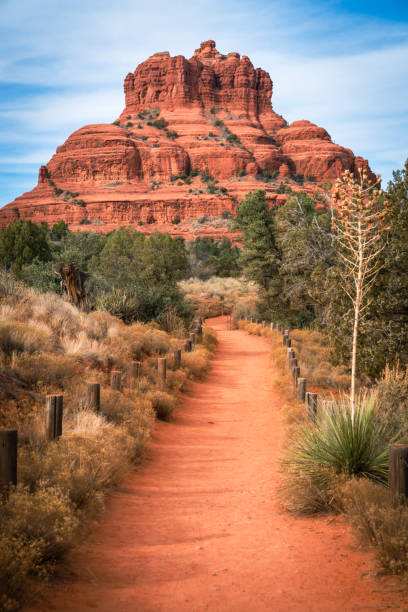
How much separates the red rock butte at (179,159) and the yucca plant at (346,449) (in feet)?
311

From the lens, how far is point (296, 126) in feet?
485

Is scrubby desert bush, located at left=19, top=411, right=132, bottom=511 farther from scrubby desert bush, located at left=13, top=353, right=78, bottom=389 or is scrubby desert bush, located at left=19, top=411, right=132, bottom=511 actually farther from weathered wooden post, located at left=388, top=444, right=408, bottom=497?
weathered wooden post, located at left=388, top=444, right=408, bottom=497

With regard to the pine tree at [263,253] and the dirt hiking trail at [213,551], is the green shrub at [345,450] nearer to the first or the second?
the dirt hiking trail at [213,551]

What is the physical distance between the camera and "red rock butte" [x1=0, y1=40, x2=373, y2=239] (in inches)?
4427

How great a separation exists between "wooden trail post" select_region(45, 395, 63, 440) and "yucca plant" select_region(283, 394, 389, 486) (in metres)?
2.97

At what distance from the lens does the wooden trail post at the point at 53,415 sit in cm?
637

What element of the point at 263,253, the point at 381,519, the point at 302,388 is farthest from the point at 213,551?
the point at 263,253

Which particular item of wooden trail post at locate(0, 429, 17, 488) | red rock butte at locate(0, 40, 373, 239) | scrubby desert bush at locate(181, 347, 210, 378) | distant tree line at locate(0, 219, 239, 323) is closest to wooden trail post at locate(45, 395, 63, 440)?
wooden trail post at locate(0, 429, 17, 488)

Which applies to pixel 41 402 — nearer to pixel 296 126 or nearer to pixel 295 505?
pixel 295 505

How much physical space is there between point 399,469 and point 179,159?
407ft

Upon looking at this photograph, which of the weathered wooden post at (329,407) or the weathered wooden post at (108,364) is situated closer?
the weathered wooden post at (329,407)

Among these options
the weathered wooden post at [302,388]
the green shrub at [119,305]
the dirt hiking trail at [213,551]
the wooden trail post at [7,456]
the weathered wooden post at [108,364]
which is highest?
the green shrub at [119,305]

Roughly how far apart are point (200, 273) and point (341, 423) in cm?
6588

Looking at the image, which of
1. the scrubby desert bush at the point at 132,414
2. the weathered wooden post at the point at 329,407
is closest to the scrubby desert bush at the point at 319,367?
the scrubby desert bush at the point at 132,414
